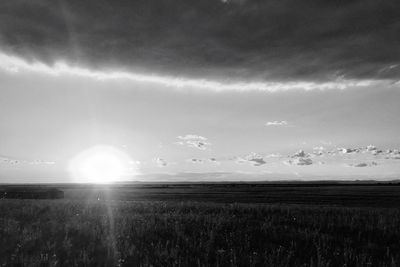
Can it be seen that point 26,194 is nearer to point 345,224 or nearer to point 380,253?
point 345,224

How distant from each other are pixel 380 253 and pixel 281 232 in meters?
2.98

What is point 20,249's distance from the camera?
8391 millimetres

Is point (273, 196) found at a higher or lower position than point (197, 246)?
lower

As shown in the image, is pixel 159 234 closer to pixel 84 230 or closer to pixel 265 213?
pixel 84 230

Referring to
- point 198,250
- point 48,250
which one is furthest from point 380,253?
point 48,250

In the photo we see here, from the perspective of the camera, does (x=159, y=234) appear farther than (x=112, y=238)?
Yes

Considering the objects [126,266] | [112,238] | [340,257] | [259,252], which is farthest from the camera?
[112,238]

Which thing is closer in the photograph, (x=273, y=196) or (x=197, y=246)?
(x=197, y=246)

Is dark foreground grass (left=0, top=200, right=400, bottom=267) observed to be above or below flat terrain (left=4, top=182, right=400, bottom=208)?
above

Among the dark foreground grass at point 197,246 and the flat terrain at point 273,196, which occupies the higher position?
the dark foreground grass at point 197,246

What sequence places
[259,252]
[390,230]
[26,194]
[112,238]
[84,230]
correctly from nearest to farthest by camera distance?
[259,252], [112,238], [84,230], [390,230], [26,194]

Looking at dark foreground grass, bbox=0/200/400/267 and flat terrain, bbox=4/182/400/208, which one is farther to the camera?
flat terrain, bbox=4/182/400/208

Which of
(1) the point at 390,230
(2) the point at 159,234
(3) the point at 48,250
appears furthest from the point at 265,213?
(3) the point at 48,250

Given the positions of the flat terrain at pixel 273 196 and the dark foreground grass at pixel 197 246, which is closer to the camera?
the dark foreground grass at pixel 197 246
